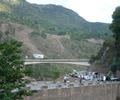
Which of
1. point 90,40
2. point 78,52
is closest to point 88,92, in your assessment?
point 78,52

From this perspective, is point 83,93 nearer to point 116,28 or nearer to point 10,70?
point 10,70

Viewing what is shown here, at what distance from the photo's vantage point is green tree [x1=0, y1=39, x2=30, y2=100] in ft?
69.5

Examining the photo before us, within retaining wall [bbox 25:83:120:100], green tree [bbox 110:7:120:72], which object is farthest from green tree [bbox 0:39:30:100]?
green tree [bbox 110:7:120:72]

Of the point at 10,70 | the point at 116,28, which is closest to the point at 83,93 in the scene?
the point at 10,70

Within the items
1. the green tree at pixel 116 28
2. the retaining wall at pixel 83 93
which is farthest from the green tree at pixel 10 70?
the green tree at pixel 116 28

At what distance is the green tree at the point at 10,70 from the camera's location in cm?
2119

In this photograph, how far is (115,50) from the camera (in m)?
73.8

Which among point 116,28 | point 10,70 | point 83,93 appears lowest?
point 83,93

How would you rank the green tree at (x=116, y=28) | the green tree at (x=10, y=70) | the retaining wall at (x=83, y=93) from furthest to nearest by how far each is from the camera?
the green tree at (x=116, y=28)
the retaining wall at (x=83, y=93)
the green tree at (x=10, y=70)

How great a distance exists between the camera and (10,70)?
2144 centimetres

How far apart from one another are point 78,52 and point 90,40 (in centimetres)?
1467

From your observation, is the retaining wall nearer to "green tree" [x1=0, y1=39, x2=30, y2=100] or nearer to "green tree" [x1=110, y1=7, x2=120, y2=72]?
"green tree" [x1=0, y1=39, x2=30, y2=100]

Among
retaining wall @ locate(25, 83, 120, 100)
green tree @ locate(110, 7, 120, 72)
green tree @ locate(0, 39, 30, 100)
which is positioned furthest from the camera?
green tree @ locate(110, 7, 120, 72)

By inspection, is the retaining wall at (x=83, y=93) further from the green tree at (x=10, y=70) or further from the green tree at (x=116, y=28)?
the green tree at (x=116, y=28)
